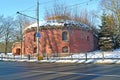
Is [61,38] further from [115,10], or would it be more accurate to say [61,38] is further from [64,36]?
[115,10]

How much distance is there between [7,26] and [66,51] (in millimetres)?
25836

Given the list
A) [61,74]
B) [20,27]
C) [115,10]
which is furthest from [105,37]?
[61,74]

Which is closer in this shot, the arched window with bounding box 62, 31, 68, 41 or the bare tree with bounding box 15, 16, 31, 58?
the arched window with bounding box 62, 31, 68, 41

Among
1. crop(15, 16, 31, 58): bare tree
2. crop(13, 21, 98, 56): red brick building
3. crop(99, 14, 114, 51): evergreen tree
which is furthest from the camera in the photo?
crop(15, 16, 31, 58): bare tree

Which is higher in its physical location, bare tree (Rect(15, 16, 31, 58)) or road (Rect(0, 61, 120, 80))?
bare tree (Rect(15, 16, 31, 58))

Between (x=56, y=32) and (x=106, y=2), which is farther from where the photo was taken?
(x=106, y=2)

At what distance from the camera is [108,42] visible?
56.3m

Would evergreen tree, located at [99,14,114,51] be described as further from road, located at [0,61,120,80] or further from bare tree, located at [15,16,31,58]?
road, located at [0,61,120,80]

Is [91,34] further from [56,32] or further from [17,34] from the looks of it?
[17,34]

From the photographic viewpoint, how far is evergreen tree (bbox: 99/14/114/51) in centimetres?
5591

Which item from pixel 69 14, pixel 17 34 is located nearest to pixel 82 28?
pixel 69 14

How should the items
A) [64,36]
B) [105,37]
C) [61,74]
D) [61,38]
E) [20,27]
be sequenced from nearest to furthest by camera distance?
1. [61,74]
2. [61,38]
3. [64,36]
4. [105,37]
5. [20,27]

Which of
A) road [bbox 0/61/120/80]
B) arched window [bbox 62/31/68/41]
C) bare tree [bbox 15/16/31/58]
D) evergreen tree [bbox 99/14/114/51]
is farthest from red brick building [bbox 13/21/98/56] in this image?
road [bbox 0/61/120/80]

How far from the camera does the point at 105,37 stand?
58500 mm
